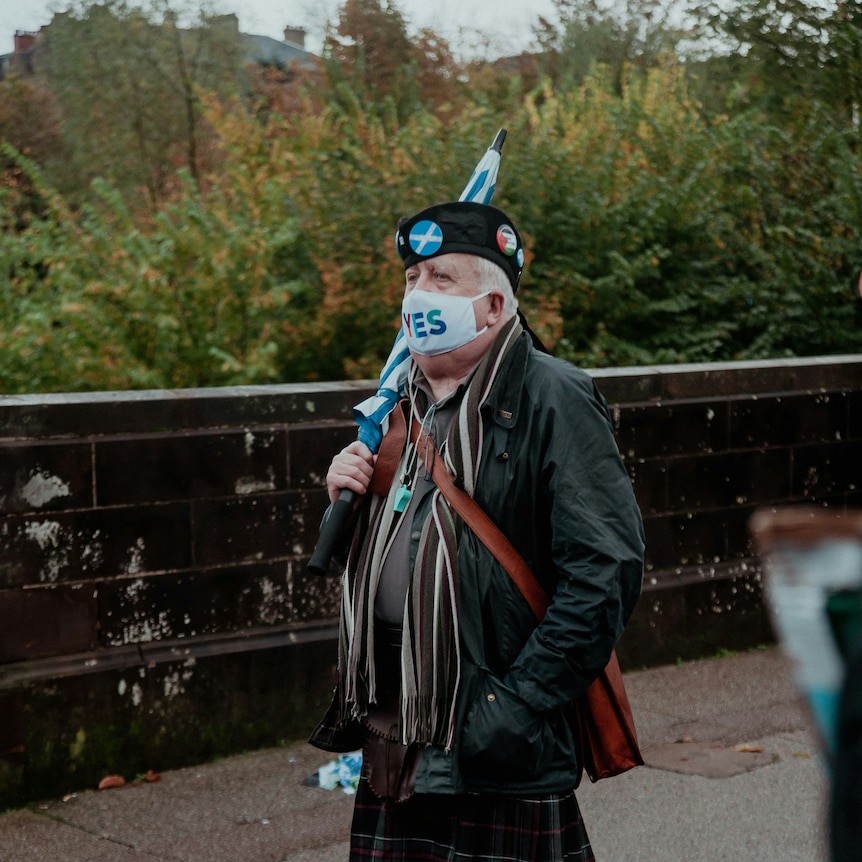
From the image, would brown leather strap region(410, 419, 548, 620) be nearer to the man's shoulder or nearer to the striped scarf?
the striped scarf

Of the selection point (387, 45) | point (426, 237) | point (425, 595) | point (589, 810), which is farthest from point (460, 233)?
point (387, 45)

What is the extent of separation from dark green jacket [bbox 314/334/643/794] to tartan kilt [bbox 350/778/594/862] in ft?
0.20

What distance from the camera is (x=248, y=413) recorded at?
5.43 meters

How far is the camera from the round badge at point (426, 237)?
297cm

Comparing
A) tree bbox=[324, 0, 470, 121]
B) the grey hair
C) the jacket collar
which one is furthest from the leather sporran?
tree bbox=[324, 0, 470, 121]

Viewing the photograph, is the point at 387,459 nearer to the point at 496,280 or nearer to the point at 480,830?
the point at 496,280

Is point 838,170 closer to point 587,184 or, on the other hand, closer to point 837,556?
point 587,184

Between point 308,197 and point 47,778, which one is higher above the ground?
point 308,197

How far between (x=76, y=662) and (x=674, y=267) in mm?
6957

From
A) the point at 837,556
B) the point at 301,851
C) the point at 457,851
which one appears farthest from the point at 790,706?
the point at 837,556

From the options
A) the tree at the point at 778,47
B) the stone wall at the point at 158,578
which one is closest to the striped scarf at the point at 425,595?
the stone wall at the point at 158,578

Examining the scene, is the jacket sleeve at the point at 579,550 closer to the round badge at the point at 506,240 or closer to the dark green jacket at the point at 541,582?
the dark green jacket at the point at 541,582

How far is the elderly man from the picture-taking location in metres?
2.73

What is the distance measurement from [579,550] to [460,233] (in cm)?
78
